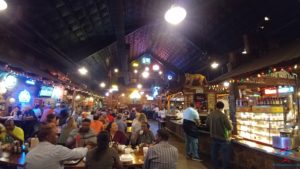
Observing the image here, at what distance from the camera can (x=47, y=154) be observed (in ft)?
9.46

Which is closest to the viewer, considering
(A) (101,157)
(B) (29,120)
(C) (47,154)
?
(C) (47,154)

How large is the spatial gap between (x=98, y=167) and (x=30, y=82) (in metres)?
8.58

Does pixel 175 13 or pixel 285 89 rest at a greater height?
pixel 175 13

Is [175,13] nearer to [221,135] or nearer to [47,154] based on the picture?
[47,154]

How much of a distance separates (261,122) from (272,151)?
140cm

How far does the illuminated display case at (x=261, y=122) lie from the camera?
19.3 feet

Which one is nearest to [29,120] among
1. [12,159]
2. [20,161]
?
[12,159]

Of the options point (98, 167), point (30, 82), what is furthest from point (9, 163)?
point (30, 82)

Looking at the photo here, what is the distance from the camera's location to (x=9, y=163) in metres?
3.73

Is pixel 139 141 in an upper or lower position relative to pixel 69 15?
lower

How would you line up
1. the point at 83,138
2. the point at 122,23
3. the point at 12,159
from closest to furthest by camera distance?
the point at 12,159
the point at 83,138
the point at 122,23

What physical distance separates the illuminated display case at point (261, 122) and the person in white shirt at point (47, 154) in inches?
202

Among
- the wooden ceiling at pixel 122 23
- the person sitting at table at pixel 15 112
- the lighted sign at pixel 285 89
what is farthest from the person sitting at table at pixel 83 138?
the lighted sign at pixel 285 89

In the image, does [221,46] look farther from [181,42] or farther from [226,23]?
[181,42]
